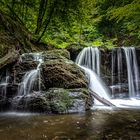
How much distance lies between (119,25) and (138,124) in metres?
14.5

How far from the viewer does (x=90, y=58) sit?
41.0 feet

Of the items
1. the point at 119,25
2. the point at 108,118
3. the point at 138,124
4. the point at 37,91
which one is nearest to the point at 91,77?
the point at 37,91

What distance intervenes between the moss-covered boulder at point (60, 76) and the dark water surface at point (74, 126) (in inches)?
63.3

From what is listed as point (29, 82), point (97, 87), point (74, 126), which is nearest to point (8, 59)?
point (29, 82)

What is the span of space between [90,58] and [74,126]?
7085mm

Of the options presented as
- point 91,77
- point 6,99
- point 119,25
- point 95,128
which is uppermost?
point 119,25

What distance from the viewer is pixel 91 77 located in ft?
34.0

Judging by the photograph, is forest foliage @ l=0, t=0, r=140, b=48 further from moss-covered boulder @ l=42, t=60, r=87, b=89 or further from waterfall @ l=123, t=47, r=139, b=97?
moss-covered boulder @ l=42, t=60, r=87, b=89

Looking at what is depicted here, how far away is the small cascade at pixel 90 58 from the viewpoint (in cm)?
1240

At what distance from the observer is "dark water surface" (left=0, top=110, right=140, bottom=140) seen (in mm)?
4873

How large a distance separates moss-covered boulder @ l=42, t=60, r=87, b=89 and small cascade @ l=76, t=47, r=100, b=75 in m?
3.37

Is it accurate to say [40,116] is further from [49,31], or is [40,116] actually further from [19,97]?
[49,31]

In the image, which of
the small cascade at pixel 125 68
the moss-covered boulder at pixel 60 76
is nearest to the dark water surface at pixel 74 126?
the moss-covered boulder at pixel 60 76

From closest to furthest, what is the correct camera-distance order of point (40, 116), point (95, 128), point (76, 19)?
1. point (95, 128)
2. point (40, 116)
3. point (76, 19)
